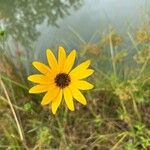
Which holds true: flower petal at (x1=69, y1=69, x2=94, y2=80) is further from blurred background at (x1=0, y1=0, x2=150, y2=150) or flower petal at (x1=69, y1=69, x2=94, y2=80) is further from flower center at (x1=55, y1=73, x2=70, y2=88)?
blurred background at (x1=0, y1=0, x2=150, y2=150)

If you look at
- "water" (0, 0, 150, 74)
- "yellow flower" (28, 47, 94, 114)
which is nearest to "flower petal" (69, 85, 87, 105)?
"yellow flower" (28, 47, 94, 114)

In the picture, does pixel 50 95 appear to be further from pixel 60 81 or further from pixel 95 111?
pixel 95 111

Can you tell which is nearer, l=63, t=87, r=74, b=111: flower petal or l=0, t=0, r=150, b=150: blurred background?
l=63, t=87, r=74, b=111: flower petal

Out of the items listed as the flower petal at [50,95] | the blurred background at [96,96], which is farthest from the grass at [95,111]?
the flower petal at [50,95]

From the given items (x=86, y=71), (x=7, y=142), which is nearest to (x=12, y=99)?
(x=7, y=142)

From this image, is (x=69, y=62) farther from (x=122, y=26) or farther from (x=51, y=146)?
(x=122, y=26)

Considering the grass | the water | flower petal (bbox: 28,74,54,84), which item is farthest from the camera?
the water

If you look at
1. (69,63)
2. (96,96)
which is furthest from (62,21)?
(69,63)
